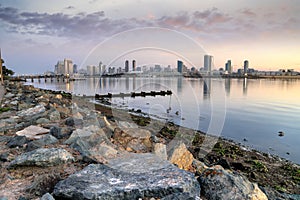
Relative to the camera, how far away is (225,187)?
3.60 m

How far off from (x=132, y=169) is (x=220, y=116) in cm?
2186

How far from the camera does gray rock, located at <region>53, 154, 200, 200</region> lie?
311cm

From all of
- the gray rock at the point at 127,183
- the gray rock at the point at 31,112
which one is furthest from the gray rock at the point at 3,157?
the gray rock at the point at 31,112

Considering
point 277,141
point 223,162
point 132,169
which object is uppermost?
point 132,169

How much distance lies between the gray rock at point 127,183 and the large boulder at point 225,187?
240mm

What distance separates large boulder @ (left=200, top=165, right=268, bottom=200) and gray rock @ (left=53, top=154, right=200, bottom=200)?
9.4 inches

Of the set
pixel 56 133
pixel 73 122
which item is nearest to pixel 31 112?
pixel 73 122

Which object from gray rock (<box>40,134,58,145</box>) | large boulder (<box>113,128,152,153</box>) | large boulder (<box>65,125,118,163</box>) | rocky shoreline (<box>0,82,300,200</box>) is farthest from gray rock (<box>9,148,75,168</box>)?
large boulder (<box>113,128,152,153</box>)

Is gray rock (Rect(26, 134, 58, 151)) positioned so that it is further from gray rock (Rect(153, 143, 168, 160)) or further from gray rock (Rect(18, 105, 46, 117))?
gray rock (Rect(18, 105, 46, 117))

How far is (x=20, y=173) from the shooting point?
3.96 meters

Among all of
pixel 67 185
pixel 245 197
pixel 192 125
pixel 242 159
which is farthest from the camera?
pixel 192 125

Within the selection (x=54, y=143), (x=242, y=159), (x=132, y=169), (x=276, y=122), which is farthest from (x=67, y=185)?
(x=276, y=122)

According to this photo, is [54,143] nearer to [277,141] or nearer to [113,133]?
[113,133]

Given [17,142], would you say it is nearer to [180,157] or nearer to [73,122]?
[73,122]
